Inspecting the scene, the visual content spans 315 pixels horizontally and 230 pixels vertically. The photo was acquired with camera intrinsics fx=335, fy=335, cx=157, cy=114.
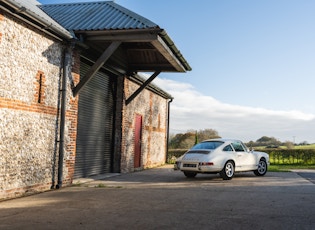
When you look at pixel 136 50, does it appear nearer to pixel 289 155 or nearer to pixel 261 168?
pixel 261 168

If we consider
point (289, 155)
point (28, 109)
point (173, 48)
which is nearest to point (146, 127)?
point (173, 48)

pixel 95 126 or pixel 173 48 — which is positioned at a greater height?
pixel 173 48

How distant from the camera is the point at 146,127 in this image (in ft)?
61.0

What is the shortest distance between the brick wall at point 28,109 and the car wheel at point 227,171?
5618 mm

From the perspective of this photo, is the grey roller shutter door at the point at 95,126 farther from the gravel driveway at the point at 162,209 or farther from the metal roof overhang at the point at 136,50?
the gravel driveway at the point at 162,209

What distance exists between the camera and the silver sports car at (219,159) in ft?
39.9

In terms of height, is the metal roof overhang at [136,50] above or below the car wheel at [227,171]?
above

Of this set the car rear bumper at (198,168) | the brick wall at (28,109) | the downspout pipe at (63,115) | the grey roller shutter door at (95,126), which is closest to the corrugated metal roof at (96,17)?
the downspout pipe at (63,115)

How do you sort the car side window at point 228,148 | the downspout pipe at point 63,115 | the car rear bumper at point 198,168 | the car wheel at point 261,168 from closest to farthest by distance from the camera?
the downspout pipe at point 63,115
the car rear bumper at point 198,168
the car side window at point 228,148
the car wheel at point 261,168

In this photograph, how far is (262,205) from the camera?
7273mm

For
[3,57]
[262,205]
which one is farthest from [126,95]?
[262,205]

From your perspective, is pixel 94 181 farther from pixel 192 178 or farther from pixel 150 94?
pixel 150 94

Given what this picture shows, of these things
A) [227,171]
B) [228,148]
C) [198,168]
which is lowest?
[227,171]

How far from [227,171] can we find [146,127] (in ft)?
22.9
